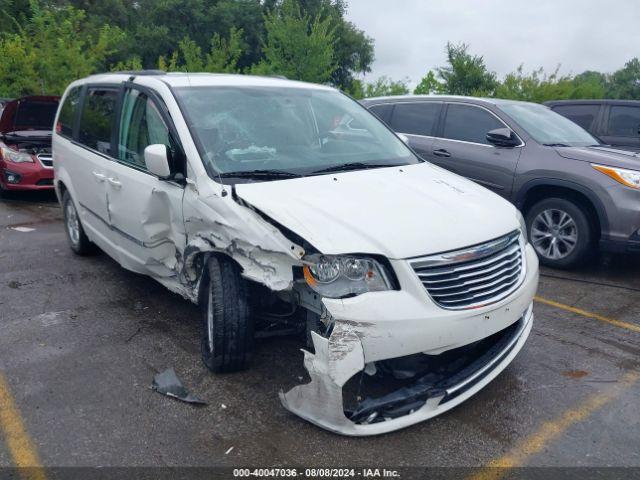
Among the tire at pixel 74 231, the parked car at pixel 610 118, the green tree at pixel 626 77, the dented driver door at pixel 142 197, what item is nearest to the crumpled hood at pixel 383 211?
the dented driver door at pixel 142 197

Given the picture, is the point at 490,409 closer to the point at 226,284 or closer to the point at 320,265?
the point at 320,265

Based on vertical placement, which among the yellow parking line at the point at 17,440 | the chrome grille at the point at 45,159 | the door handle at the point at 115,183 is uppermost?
the door handle at the point at 115,183

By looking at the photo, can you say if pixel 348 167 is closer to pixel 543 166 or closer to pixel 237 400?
pixel 237 400

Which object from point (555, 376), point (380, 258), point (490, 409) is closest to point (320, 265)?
point (380, 258)

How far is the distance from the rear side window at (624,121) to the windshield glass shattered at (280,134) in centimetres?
561

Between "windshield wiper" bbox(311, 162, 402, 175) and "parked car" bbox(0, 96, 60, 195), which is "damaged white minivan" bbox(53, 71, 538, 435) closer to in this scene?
"windshield wiper" bbox(311, 162, 402, 175)

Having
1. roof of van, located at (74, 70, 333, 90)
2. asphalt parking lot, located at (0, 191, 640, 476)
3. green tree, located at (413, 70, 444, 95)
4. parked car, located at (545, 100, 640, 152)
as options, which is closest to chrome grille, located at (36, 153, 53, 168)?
asphalt parking lot, located at (0, 191, 640, 476)

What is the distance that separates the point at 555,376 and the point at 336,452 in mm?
1625

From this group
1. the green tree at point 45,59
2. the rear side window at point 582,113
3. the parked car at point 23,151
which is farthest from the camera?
the green tree at point 45,59

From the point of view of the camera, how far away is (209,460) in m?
2.82

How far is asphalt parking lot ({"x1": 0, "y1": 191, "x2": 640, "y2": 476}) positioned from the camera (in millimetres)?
2875

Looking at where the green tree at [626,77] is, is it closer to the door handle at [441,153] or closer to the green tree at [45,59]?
the green tree at [45,59]

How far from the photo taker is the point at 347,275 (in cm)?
291

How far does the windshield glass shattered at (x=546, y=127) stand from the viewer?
6.36m
